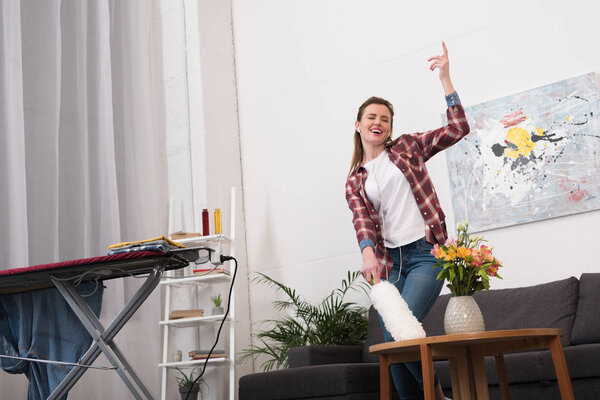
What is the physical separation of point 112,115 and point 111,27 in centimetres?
67

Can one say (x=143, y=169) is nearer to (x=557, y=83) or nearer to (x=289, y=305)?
(x=289, y=305)

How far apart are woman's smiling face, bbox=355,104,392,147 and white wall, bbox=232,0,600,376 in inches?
56.0

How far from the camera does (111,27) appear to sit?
474cm

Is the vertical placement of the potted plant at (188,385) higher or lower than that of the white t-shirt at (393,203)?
lower

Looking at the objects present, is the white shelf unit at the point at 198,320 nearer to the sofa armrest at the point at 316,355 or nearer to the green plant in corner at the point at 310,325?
the green plant in corner at the point at 310,325

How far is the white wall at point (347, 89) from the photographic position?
3965mm

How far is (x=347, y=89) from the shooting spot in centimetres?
485

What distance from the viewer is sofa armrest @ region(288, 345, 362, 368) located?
3733 millimetres

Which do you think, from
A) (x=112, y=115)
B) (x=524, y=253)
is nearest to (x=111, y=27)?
(x=112, y=115)

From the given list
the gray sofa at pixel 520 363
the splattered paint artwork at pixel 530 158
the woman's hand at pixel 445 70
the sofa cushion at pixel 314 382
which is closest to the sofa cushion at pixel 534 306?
the gray sofa at pixel 520 363

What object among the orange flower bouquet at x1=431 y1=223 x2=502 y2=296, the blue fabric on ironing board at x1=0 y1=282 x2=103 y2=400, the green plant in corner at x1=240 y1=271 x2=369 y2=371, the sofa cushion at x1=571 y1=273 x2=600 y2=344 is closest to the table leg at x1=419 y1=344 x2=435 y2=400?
the orange flower bouquet at x1=431 y1=223 x2=502 y2=296

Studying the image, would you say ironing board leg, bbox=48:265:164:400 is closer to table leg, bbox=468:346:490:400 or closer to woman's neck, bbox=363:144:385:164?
woman's neck, bbox=363:144:385:164

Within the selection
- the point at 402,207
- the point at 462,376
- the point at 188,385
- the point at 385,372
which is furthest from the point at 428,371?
the point at 188,385

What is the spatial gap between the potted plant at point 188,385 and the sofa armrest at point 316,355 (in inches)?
34.1
